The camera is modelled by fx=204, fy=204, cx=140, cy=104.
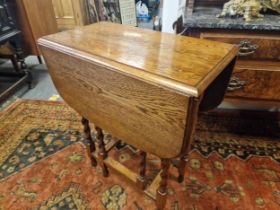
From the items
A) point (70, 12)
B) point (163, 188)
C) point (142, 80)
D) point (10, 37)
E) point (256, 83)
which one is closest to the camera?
point (142, 80)

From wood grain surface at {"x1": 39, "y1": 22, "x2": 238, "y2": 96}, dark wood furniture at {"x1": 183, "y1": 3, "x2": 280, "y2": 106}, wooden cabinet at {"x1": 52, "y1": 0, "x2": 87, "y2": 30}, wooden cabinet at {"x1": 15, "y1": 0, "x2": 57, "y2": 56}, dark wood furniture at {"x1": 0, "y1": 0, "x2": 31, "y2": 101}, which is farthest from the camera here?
wooden cabinet at {"x1": 52, "y1": 0, "x2": 87, "y2": 30}

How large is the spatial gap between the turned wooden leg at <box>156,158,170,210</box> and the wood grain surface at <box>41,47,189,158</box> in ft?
0.51

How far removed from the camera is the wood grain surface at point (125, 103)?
26.2 inches

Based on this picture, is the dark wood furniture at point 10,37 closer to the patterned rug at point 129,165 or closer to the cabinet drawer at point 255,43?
the patterned rug at point 129,165

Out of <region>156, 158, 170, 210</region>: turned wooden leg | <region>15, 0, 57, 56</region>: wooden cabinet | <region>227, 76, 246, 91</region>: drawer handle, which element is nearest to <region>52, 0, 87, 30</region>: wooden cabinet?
<region>15, 0, 57, 56</region>: wooden cabinet

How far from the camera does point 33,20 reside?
7.93 ft

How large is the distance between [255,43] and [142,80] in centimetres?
83

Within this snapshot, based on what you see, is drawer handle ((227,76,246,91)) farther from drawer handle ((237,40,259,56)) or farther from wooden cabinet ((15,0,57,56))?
wooden cabinet ((15,0,57,56))

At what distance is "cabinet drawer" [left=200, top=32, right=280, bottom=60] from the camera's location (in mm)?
1116

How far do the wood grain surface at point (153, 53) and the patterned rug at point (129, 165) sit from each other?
804mm

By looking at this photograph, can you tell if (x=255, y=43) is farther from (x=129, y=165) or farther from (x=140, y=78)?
(x=129, y=165)

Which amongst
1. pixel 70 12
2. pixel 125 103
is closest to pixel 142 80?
pixel 125 103

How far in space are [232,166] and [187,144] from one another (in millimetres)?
828

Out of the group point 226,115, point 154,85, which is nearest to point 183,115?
point 154,85
